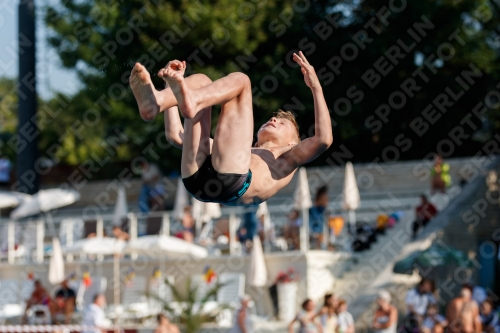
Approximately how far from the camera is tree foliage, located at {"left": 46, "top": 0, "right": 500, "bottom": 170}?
20.5m

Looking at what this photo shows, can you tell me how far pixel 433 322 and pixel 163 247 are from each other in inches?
178

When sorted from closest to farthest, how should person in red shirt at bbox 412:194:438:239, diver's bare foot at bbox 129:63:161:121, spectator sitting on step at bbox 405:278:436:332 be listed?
diver's bare foot at bbox 129:63:161:121 < spectator sitting on step at bbox 405:278:436:332 < person in red shirt at bbox 412:194:438:239

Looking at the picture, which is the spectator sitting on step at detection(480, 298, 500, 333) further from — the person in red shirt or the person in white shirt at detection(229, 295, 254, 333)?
the person in red shirt

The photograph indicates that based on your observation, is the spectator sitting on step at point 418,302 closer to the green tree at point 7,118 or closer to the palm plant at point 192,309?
the palm plant at point 192,309

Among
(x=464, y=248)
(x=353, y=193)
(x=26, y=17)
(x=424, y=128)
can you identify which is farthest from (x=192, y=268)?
(x=424, y=128)

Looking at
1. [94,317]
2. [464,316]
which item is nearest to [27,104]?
[94,317]

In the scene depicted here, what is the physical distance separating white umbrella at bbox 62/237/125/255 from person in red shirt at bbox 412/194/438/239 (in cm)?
512

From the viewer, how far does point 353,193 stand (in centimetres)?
1689

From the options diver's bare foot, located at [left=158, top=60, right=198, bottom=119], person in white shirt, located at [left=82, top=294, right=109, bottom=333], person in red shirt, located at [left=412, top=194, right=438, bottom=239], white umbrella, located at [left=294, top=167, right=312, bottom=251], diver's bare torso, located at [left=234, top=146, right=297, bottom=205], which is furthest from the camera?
person in red shirt, located at [left=412, top=194, right=438, bottom=239]

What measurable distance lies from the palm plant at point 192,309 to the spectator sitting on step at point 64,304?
1.28 meters

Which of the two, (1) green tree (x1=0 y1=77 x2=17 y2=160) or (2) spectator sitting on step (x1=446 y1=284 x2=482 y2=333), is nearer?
(2) spectator sitting on step (x1=446 y1=284 x2=482 y2=333)

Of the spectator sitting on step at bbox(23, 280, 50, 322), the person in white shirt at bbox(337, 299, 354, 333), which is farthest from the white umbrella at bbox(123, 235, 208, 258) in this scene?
the person in white shirt at bbox(337, 299, 354, 333)

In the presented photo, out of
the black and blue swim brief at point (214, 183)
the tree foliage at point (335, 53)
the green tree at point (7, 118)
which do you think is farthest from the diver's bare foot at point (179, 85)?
the green tree at point (7, 118)

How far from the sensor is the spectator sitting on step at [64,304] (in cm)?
1494
